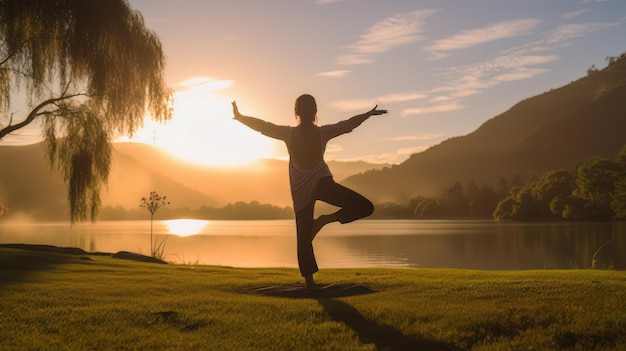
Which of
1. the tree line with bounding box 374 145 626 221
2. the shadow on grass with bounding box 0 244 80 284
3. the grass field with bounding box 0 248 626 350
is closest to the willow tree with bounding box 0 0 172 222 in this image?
the shadow on grass with bounding box 0 244 80 284

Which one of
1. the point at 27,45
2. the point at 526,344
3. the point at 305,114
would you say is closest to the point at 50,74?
the point at 27,45

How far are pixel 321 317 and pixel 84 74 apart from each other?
13.5m

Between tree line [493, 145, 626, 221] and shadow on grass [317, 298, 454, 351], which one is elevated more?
tree line [493, 145, 626, 221]

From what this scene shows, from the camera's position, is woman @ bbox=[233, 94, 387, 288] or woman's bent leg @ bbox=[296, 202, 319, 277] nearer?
woman @ bbox=[233, 94, 387, 288]

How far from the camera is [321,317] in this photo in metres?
7.49

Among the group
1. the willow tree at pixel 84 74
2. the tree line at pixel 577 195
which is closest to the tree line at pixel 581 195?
the tree line at pixel 577 195

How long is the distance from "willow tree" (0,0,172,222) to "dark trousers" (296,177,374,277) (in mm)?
10857

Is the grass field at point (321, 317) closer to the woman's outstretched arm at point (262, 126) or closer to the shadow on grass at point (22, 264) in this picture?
the shadow on grass at point (22, 264)

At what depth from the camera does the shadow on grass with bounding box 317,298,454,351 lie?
612 centimetres

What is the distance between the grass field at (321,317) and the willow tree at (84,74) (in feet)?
27.3

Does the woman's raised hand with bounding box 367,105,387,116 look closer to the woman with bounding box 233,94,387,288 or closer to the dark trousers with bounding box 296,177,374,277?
the woman with bounding box 233,94,387,288

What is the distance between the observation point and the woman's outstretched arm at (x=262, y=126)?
9516mm

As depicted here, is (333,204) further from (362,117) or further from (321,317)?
(321,317)

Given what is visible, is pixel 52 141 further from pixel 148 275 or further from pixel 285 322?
pixel 285 322
